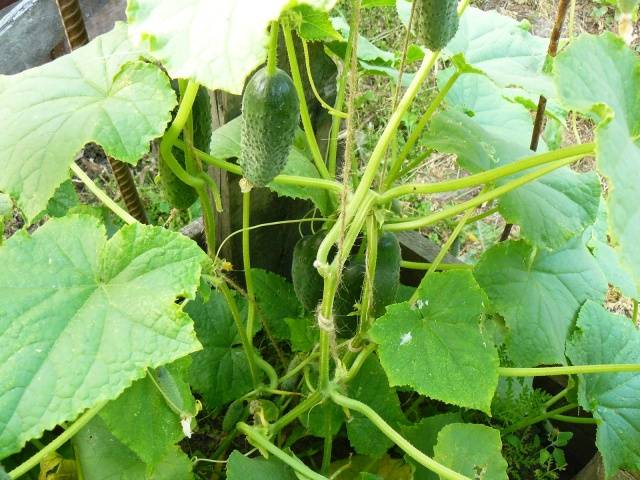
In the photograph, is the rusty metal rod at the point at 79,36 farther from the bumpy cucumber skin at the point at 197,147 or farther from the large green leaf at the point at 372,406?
the large green leaf at the point at 372,406

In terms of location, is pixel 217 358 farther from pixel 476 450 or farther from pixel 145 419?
pixel 476 450

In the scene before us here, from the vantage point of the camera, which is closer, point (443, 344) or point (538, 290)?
point (443, 344)

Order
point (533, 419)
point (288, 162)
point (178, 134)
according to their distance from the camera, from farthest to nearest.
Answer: point (533, 419) < point (288, 162) < point (178, 134)

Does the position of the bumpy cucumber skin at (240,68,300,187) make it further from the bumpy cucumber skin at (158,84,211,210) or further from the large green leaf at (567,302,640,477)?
the large green leaf at (567,302,640,477)

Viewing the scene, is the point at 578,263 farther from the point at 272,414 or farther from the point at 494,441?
the point at 272,414

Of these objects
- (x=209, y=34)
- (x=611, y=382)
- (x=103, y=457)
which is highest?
(x=209, y=34)

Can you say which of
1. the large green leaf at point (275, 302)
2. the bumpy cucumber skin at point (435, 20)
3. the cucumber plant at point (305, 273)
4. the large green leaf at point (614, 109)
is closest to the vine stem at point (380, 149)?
the cucumber plant at point (305, 273)

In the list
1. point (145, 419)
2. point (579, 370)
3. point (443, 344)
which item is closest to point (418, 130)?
point (443, 344)
